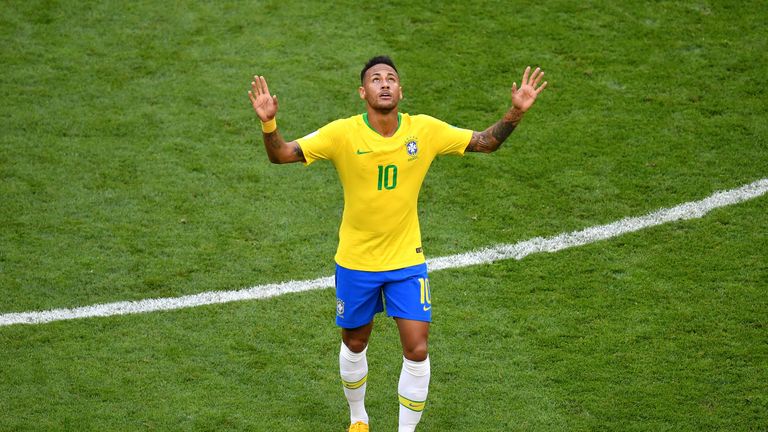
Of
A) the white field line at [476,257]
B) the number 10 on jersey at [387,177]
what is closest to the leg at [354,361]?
the number 10 on jersey at [387,177]

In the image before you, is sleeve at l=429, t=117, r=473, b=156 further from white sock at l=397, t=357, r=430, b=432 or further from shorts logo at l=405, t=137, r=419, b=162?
white sock at l=397, t=357, r=430, b=432

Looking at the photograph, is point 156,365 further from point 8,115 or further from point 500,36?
point 500,36

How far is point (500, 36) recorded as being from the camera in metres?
13.0

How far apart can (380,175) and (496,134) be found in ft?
2.63

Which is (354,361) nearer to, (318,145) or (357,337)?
(357,337)

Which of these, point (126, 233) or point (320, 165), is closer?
point (126, 233)

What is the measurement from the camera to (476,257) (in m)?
9.85

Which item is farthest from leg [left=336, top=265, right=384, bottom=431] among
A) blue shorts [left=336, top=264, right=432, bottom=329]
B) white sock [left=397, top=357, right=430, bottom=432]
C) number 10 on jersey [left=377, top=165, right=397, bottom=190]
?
number 10 on jersey [left=377, top=165, right=397, bottom=190]

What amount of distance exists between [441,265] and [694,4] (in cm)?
558

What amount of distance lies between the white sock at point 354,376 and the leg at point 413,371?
1.18 ft

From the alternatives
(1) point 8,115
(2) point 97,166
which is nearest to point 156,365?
(2) point 97,166

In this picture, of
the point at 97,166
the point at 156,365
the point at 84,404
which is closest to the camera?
the point at 84,404

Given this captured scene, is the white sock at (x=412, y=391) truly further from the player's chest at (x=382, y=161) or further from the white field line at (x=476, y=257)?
the white field line at (x=476, y=257)

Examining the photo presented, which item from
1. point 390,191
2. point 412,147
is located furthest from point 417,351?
point 412,147
